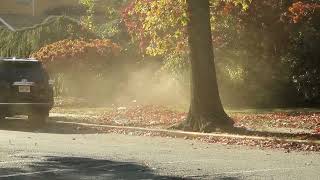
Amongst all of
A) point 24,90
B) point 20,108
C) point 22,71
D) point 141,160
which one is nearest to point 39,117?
point 20,108

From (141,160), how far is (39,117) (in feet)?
26.9

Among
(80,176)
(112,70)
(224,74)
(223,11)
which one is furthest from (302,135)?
(112,70)

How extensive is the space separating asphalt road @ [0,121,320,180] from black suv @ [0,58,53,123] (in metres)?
3.05

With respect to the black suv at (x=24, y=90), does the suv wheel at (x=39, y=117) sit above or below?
below

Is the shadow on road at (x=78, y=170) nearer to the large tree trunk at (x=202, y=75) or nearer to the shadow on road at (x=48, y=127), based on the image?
the large tree trunk at (x=202, y=75)

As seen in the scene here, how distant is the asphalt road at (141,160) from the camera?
987cm

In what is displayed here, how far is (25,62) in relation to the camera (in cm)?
1906

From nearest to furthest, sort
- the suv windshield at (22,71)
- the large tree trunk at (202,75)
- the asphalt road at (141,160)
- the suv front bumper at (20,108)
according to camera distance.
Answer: the asphalt road at (141,160) → the large tree trunk at (202,75) → the suv front bumper at (20,108) → the suv windshield at (22,71)

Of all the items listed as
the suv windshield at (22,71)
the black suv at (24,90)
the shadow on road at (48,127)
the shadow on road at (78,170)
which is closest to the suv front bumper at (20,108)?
the black suv at (24,90)

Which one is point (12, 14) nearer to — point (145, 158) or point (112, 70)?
point (112, 70)

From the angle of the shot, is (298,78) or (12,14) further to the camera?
(12,14)

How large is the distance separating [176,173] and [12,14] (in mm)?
38328

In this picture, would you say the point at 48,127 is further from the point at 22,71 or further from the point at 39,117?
the point at 22,71

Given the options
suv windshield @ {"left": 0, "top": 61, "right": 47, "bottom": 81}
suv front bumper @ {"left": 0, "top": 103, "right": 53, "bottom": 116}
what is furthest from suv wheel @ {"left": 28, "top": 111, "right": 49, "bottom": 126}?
suv windshield @ {"left": 0, "top": 61, "right": 47, "bottom": 81}
